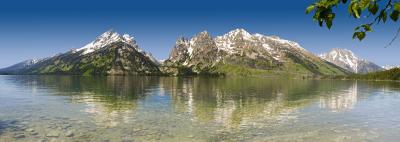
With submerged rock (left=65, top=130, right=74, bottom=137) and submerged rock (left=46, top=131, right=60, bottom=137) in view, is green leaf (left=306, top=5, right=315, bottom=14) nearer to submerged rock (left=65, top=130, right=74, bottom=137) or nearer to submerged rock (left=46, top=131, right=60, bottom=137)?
submerged rock (left=65, top=130, right=74, bottom=137)

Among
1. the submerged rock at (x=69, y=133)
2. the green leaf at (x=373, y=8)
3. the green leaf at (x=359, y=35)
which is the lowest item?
Answer: the submerged rock at (x=69, y=133)

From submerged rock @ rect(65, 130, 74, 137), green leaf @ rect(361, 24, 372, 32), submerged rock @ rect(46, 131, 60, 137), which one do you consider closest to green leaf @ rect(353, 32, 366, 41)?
green leaf @ rect(361, 24, 372, 32)

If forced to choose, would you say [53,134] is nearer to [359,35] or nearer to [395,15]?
[359,35]

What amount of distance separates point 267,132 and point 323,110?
30976 millimetres

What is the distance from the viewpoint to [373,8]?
7.33 meters

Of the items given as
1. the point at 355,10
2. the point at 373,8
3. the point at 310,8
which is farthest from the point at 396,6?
A: the point at 310,8

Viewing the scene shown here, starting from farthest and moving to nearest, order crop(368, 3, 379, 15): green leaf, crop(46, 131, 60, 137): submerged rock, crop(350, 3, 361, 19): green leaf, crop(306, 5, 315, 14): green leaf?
crop(46, 131, 60, 137): submerged rock < crop(306, 5, 315, 14): green leaf < crop(368, 3, 379, 15): green leaf < crop(350, 3, 361, 19): green leaf

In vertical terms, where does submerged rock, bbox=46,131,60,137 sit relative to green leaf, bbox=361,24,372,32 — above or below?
below

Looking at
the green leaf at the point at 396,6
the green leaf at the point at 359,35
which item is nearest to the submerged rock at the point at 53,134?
the green leaf at the point at 359,35

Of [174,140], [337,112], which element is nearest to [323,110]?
[337,112]

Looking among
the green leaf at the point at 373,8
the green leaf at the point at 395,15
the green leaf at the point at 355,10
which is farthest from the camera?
the green leaf at the point at 395,15

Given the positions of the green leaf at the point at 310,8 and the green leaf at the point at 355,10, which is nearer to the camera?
the green leaf at the point at 355,10

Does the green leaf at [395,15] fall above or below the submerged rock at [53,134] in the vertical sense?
above

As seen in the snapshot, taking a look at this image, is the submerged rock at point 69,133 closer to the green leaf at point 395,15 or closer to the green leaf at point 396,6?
the green leaf at point 395,15
